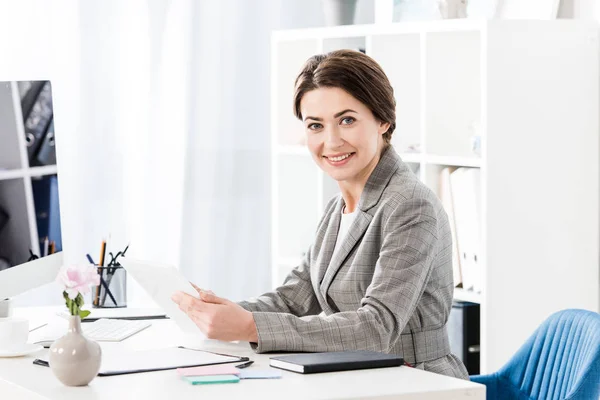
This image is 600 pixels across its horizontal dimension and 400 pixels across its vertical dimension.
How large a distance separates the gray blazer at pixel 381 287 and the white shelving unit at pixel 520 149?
634 mm

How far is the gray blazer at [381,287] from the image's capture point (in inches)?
78.9

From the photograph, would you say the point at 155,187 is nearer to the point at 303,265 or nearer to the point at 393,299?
the point at 303,265

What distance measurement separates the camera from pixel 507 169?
2.88m

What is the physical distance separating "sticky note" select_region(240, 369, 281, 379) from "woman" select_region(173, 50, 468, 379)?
149 millimetres

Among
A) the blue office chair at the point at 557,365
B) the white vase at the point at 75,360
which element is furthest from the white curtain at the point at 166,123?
the white vase at the point at 75,360

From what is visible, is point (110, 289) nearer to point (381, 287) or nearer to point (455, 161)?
point (381, 287)

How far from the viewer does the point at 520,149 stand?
290 cm

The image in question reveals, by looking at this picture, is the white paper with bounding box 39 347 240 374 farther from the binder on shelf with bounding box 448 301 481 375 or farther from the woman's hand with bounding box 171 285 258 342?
the binder on shelf with bounding box 448 301 481 375

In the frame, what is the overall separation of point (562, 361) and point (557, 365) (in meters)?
0.02

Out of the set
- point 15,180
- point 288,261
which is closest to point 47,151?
point 15,180

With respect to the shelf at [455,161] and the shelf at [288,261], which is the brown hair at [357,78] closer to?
the shelf at [455,161]

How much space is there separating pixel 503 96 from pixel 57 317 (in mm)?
1371

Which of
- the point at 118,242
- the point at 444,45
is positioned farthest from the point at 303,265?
the point at 118,242

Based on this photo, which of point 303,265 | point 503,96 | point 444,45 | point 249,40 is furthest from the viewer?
point 249,40
